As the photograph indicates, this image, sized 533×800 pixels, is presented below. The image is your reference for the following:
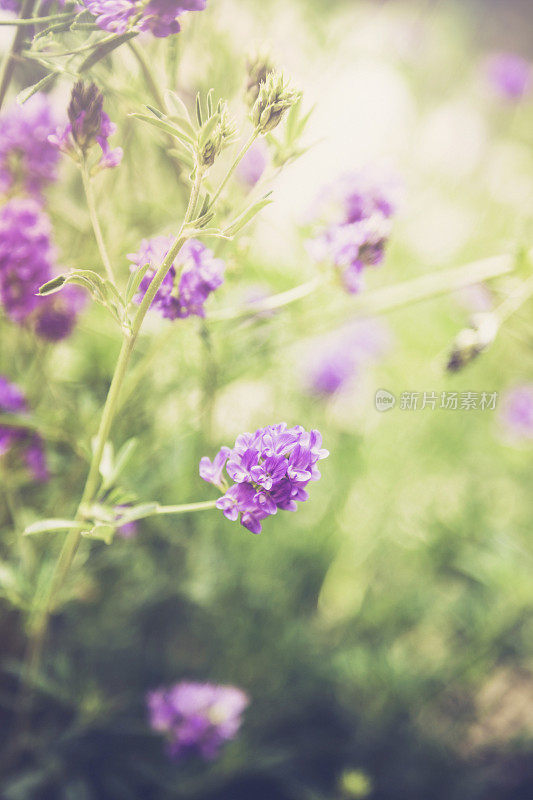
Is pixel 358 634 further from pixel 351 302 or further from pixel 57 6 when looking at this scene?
pixel 57 6

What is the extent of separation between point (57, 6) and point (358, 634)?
1.61 m

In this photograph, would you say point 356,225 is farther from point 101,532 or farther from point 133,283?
point 101,532

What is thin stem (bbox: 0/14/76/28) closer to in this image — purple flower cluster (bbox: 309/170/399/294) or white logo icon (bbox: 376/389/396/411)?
purple flower cluster (bbox: 309/170/399/294)

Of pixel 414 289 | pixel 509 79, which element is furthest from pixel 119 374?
pixel 509 79

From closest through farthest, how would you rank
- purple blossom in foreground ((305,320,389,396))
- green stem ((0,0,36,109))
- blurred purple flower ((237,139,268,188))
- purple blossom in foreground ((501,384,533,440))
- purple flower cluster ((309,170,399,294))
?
green stem ((0,0,36,109)), purple flower cluster ((309,170,399,294)), blurred purple flower ((237,139,268,188)), purple blossom in foreground ((305,320,389,396)), purple blossom in foreground ((501,384,533,440))

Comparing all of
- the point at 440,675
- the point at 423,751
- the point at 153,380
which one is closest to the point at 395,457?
the point at 440,675

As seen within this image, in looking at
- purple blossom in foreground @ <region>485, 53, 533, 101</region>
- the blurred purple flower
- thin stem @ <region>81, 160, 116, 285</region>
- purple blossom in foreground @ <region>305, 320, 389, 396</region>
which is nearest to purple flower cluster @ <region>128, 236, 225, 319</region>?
thin stem @ <region>81, 160, 116, 285</region>

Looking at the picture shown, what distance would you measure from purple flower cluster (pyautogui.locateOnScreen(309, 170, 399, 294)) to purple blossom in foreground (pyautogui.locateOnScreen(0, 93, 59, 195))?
528 mm

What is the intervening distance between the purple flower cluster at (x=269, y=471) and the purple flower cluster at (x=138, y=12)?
0.43m

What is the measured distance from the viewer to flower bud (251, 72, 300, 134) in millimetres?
571

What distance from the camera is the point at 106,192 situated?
117 cm

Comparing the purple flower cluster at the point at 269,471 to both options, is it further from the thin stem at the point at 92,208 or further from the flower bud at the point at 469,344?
the flower bud at the point at 469,344

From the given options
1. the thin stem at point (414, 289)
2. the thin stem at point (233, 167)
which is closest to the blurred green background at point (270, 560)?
the thin stem at point (414, 289)

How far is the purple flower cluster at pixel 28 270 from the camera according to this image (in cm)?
89
